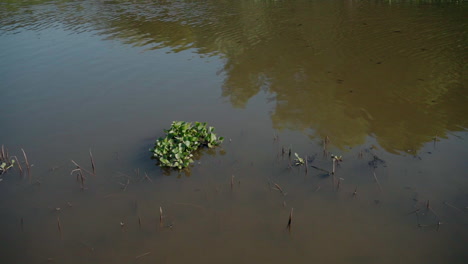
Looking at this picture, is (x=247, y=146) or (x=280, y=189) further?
(x=247, y=146)

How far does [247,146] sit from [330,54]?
5408 mm

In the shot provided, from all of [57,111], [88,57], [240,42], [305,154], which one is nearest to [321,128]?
[305,154]

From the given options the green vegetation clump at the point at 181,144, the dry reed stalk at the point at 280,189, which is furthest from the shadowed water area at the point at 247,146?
the green vegetation clump at the point at 181,144

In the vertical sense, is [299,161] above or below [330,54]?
below

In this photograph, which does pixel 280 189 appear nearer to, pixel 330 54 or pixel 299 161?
pixel 299 161

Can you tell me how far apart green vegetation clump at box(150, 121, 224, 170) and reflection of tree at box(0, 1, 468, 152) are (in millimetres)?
1484

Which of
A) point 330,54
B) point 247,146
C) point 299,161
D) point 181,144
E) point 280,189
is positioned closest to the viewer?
point 280,189

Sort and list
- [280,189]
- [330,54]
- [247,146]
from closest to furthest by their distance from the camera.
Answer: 1. [280,189]
2. [247,146]
3. [330,54]

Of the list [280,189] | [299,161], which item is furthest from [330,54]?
[280,189]

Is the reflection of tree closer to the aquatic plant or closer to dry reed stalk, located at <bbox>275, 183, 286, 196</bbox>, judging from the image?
the aquatic plant

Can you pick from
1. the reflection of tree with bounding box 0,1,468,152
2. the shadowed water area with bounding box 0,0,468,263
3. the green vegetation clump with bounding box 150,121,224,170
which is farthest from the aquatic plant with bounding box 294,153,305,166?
the green vegetation clump with bounding box 150,121,224,170

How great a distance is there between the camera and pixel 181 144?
6145mm

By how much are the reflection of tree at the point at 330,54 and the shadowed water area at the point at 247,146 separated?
0.06 m

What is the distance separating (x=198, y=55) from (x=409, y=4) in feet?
33.7
